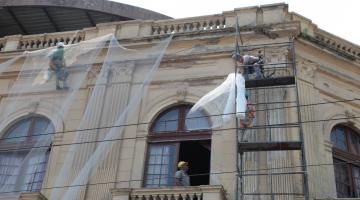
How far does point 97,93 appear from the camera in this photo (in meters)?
15.7

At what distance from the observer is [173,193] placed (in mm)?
12438

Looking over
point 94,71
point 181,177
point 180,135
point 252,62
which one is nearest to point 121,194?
point 181,177

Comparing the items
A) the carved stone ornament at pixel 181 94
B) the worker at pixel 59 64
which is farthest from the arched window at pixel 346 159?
the worker at pixel 59 64

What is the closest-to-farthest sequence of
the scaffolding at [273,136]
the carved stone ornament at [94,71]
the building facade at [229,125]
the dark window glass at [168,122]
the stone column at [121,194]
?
1. the scaffolding at [273,136]
2. the stone column at [121,194]
3. the building facade at [229,125]
4. the dark window glass at [168,122]
5. the carved stone ornament at [94,71]

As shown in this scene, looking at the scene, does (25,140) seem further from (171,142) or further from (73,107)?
(171,142)

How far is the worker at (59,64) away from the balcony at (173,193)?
4055 mm

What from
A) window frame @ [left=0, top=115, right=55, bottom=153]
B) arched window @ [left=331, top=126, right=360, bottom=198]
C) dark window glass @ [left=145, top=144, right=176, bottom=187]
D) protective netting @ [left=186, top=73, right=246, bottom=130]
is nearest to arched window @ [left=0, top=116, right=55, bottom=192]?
window frame @ [left=0, top=115, right=55, bottom=153]

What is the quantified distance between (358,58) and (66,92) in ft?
28.3

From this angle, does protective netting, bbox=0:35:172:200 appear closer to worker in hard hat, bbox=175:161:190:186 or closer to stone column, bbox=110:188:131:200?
stone column, bbox=110:188:131:200

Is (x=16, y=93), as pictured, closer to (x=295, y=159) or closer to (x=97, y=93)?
(x=97, y=93)

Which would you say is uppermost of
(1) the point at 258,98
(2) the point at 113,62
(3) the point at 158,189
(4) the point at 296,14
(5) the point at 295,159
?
(4) the point at 296,14

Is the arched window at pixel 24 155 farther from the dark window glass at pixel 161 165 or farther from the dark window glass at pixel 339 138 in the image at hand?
the dark window glass at pixel 339 138

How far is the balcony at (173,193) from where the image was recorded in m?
12.2

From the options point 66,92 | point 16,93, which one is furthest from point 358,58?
point 16,93
